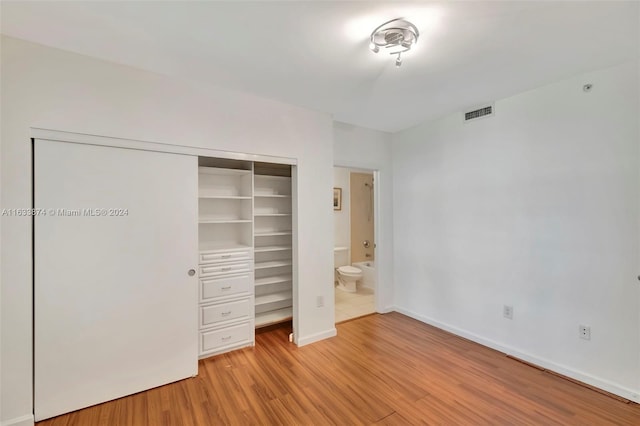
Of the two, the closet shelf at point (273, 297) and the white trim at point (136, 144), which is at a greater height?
the white trim at point (136, 144)

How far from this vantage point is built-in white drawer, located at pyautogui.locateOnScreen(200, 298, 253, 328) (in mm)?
2648

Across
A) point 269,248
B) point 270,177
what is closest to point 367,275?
Result: point 269,248

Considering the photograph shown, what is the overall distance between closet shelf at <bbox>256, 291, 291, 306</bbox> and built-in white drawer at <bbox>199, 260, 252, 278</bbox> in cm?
63

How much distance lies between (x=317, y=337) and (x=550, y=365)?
7.41 ft

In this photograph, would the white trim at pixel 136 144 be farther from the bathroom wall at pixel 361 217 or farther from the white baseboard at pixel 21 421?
the bathroom wall at pixel 361 217

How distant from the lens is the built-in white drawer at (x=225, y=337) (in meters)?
2.64

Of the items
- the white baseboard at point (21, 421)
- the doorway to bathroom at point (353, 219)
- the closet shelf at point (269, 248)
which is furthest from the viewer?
the doorway to bathroom at point (353, 219)

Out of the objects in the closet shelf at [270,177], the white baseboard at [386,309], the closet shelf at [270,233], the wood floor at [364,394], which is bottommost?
the wood floor at [364,394]

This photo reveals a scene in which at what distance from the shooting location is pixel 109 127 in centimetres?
206

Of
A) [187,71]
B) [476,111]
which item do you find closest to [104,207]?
[187,71]

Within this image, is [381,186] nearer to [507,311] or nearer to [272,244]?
[272,244]

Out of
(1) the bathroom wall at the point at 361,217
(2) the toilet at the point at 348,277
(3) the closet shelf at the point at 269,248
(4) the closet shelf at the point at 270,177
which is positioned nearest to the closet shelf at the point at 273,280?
(3) the closet shelf at the point at 269,248

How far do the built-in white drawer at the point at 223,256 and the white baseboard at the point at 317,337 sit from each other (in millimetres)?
1093

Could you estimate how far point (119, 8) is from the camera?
1542 mm
